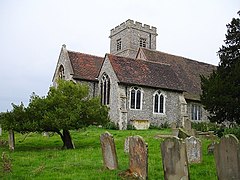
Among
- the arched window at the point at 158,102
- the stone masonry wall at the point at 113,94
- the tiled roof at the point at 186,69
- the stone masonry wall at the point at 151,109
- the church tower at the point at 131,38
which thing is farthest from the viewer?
the church tower at the point at 131,38

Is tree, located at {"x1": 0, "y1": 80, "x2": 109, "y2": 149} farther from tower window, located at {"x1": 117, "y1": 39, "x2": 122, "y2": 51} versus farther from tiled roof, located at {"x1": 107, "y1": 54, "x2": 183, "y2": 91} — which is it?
tower window, located at {"x1": 117, "y1": 39, "x2": 122, "y2": 51}

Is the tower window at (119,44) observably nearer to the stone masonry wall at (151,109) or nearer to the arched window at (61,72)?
the arched window at (61,72)

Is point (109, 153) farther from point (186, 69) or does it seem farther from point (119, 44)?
point (119, 44)

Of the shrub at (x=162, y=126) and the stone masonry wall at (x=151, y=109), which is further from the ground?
the stone masonry wall at (x=151, y=109)

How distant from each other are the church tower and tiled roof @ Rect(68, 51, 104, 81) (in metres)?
10.0

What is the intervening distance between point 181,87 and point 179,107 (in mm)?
1941

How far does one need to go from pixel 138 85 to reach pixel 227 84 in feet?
37.5

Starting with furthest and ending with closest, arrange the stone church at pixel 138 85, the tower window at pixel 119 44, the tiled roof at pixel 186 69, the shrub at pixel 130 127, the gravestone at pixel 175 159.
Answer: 1. the tower window at pixel 119 44
2. the tiled roof at pixel 186 69
3. the stone church at pixel 138 85
4. the shrub at pixel 130 127
5. the gravestone at pixel 175 159

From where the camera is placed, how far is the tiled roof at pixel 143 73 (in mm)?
28703

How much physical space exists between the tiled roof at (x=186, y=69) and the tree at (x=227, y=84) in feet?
41.0

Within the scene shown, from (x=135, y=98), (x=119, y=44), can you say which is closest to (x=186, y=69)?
(x=135, y=98)

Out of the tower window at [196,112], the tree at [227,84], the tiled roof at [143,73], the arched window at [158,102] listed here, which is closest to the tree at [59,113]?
the tree at [227,84]

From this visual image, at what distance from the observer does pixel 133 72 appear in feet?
97.0

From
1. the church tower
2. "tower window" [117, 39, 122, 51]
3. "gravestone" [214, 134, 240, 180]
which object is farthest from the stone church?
"gravestone" [214, 134, 240, 180]
